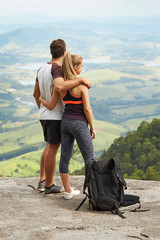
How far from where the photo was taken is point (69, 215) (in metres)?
3.74

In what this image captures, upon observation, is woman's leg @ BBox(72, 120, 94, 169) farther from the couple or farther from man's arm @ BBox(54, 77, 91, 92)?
man's arm @ BBox(54, 77, 91, 92)

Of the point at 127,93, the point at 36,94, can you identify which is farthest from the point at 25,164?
the point at 127,93

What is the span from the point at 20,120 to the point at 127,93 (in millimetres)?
71503

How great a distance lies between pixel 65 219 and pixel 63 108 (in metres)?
1.49

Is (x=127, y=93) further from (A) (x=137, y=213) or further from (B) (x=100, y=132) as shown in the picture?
(A) (x=137, y=213)

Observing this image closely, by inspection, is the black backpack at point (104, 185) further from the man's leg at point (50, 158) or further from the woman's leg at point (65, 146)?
the man's leg at point (50, 158)

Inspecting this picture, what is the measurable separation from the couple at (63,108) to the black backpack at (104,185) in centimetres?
21

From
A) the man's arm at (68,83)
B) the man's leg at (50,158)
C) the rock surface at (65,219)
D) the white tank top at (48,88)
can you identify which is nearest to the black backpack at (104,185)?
the rock surface at (65,219)

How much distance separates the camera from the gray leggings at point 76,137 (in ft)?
13.3

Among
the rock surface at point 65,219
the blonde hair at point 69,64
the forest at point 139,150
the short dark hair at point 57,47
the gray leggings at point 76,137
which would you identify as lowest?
the forest at point 139,150

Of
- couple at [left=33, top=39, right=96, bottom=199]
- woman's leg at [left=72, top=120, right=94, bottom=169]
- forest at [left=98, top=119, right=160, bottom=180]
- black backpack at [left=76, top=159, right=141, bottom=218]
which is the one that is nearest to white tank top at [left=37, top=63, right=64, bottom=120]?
couple at [left=33, top=39, right=96, bottom=199]

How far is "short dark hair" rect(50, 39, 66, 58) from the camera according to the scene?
4.11m

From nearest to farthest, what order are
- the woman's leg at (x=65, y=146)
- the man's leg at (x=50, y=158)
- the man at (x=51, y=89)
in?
the man at (x=51, y=89), the woman's leg at (x=65, y=146), the man's leg at (x=50, y=158)

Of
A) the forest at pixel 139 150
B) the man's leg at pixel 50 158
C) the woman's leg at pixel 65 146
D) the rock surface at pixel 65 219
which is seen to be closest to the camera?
the rock surface at pixel 65 219
